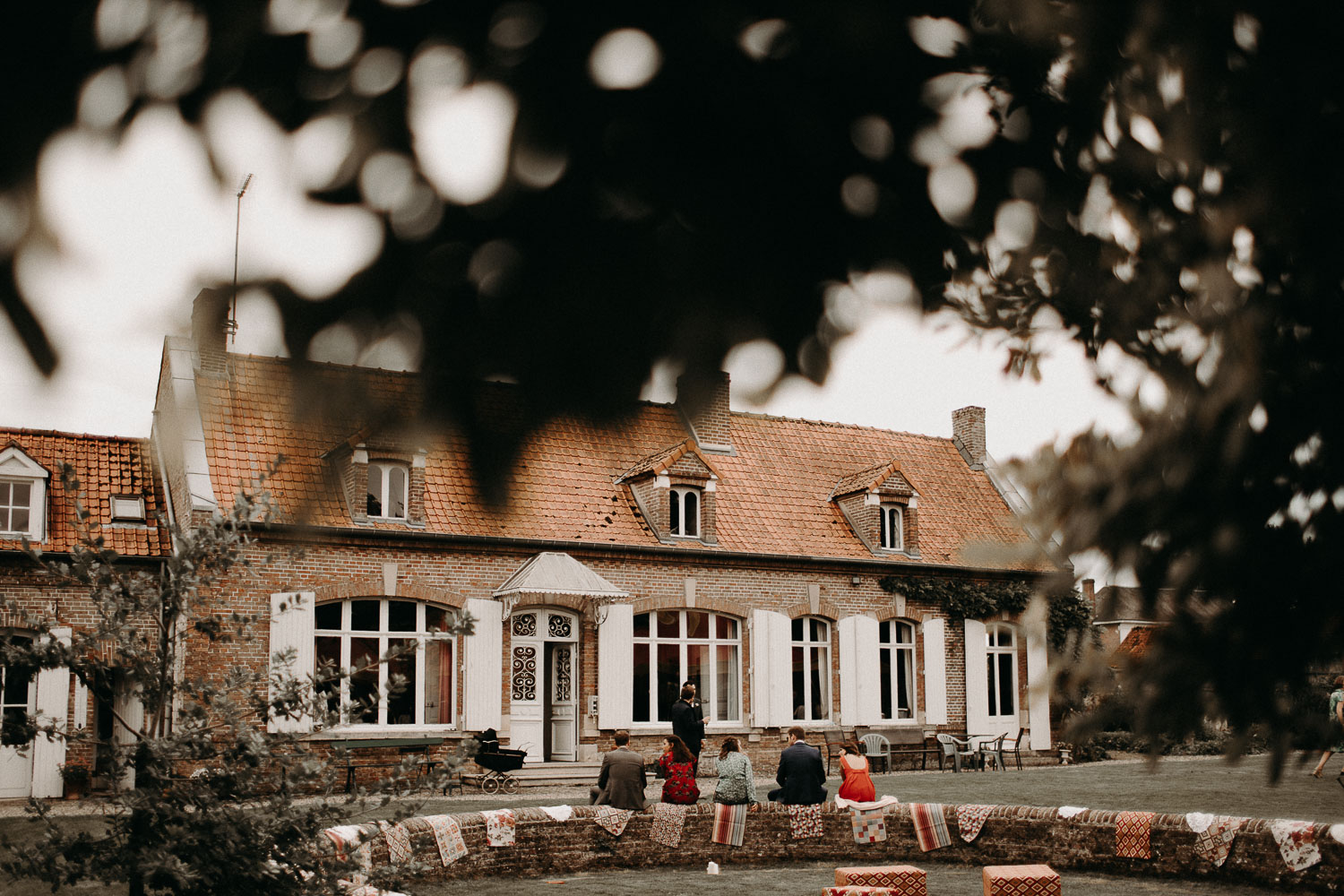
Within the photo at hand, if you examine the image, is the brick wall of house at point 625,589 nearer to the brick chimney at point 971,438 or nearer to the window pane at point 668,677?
the window pane at point 668,677

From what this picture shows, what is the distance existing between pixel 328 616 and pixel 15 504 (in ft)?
14.9

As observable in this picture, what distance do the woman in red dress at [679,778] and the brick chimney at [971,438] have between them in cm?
1324

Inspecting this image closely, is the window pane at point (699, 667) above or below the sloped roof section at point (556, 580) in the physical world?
below

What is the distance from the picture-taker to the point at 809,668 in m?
20.0

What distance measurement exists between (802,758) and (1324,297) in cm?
1063

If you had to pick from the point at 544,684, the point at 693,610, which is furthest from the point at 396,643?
the point at 693,610

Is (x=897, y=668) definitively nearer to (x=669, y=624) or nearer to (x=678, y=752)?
(x=669, y=624)

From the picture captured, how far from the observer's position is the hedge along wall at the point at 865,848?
10219 mm

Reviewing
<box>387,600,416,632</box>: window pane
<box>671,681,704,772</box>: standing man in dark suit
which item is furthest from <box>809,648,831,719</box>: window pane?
<box>387,600,416,632</box>: window pane

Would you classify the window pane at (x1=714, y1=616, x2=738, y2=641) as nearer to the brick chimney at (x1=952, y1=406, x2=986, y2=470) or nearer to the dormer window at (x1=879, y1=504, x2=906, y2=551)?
the dormer window at (x1=879, y1=504, x2=906, y2=551)

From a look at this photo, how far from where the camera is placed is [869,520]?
2095 cm

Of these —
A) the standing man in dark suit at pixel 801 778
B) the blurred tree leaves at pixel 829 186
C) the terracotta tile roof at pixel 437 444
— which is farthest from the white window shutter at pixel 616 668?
the blurred tree leaves at pixel 829 186

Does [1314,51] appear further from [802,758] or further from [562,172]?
[802,758]

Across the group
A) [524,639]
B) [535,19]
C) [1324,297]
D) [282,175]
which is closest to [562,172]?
[535,19]
